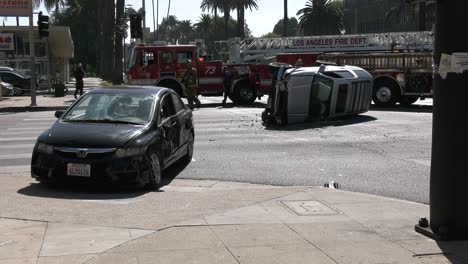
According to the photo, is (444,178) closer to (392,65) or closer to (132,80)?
(392,65)

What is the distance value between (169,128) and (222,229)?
374 centimetres

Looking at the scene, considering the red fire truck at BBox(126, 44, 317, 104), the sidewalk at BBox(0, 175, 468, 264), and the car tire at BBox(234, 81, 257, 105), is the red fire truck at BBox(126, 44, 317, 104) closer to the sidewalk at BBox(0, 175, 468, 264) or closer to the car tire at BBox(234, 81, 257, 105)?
the car tire at BBox(234, 81, 257, 105)

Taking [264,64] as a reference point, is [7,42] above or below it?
above

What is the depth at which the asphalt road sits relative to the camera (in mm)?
9625

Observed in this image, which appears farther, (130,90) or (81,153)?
(130,90)

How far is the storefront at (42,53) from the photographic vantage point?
41656mm

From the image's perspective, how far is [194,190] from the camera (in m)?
8.74

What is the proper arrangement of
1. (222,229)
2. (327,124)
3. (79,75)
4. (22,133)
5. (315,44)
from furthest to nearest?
(315,44) < (79,75) < (327,124) < (22,133) < (222,229)

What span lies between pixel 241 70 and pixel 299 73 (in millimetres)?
9253

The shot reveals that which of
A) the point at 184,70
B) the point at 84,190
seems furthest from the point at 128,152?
the point at 184,70

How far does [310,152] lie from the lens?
12.4 metres

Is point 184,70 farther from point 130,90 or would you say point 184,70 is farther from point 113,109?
point 113,109

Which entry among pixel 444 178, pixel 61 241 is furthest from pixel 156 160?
pixel 444 178

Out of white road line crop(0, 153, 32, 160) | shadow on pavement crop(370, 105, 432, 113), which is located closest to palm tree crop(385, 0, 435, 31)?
shadow on pavement crop(370, 105, 432, 113)
